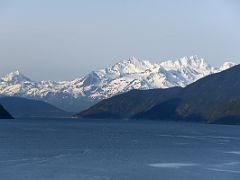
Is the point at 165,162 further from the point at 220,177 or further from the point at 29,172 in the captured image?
the point at 29,172

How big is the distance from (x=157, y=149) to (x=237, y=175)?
232 feet

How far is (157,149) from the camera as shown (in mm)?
190750

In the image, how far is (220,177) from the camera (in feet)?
390

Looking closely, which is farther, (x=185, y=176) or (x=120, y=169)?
(x=120, y=169)

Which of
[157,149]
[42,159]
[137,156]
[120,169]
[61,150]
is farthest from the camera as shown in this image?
[157,149]

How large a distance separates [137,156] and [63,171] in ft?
138

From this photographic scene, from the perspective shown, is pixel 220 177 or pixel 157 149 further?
pixel 157 149

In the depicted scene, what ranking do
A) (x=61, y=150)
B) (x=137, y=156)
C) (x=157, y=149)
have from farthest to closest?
(x=157, y=149), (x=61, y=150), (x=137, y=156)

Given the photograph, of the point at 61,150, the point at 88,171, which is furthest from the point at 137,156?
the point at 88,171

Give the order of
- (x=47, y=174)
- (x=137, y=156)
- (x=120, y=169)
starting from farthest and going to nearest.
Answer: (x=137, y=156) < (x=120, y=169) < (x=47, y=174)

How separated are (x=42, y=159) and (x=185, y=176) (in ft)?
129

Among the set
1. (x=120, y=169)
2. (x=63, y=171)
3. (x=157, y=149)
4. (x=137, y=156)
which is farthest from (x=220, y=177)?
(x=157, y=149)

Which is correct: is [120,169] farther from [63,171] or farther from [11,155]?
[11,155]

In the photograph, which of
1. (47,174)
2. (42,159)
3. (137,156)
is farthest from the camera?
(137,156)
